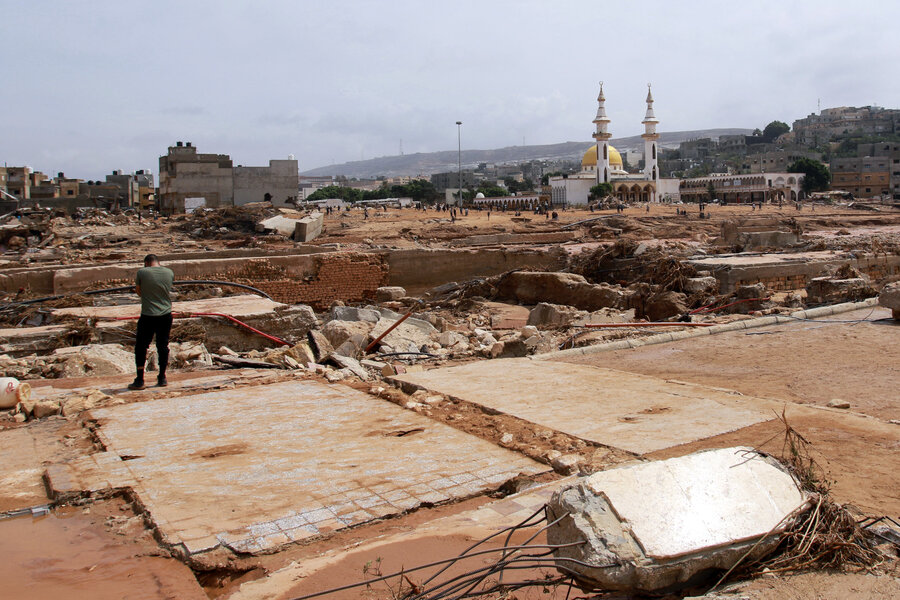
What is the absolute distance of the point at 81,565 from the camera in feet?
10.5

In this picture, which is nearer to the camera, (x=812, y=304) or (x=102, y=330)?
(x=102, y=330)

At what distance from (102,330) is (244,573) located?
6.61 metres

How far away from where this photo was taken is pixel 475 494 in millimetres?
3912

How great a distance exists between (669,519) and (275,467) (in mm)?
2512

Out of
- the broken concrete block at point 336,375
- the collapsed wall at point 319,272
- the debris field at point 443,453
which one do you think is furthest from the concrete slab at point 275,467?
the collapsed wall at point 319,272

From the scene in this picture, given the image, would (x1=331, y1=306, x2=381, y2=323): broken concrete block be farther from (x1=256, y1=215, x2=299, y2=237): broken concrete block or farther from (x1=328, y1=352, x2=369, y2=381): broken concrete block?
(x1=256, y1=215, x2=299, y2=237): broken concrete block

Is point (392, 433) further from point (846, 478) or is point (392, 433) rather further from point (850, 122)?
point (850, 122)

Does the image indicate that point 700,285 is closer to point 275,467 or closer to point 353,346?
point 353,346

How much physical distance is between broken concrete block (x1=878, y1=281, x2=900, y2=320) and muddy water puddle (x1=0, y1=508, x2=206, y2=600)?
896 centimetres

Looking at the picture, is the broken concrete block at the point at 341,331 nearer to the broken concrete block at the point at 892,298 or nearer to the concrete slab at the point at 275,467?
the concrete slab at the point at 275,467

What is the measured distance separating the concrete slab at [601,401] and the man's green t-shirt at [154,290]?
2261mm

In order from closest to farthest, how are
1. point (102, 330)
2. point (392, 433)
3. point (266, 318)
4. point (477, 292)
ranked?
point (392, 433) → point (102, 330) → point (266, 318) → point (477, 292)

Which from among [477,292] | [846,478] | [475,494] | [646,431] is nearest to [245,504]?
[475,494]

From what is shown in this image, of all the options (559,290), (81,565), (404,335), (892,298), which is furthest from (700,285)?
(81,565)
